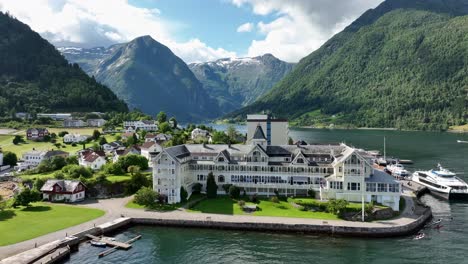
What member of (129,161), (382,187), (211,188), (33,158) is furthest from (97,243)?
(33,158)

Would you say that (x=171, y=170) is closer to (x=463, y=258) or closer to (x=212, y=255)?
(x=212, y=255)

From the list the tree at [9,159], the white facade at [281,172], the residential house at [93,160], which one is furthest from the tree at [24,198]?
the tree at [9,159]

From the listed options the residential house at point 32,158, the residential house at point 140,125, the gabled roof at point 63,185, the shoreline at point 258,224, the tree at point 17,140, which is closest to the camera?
the shoreline at point 258,224

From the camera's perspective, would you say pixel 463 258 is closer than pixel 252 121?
Yes

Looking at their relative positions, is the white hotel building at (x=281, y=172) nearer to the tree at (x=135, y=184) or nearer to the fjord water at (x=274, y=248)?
the tree at (x=135, y=184)

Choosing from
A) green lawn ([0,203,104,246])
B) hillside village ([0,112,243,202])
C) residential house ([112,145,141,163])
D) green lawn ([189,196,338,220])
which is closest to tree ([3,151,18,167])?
hillside village ([0,112,243,202])

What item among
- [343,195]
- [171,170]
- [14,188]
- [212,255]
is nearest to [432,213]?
[343,195]
